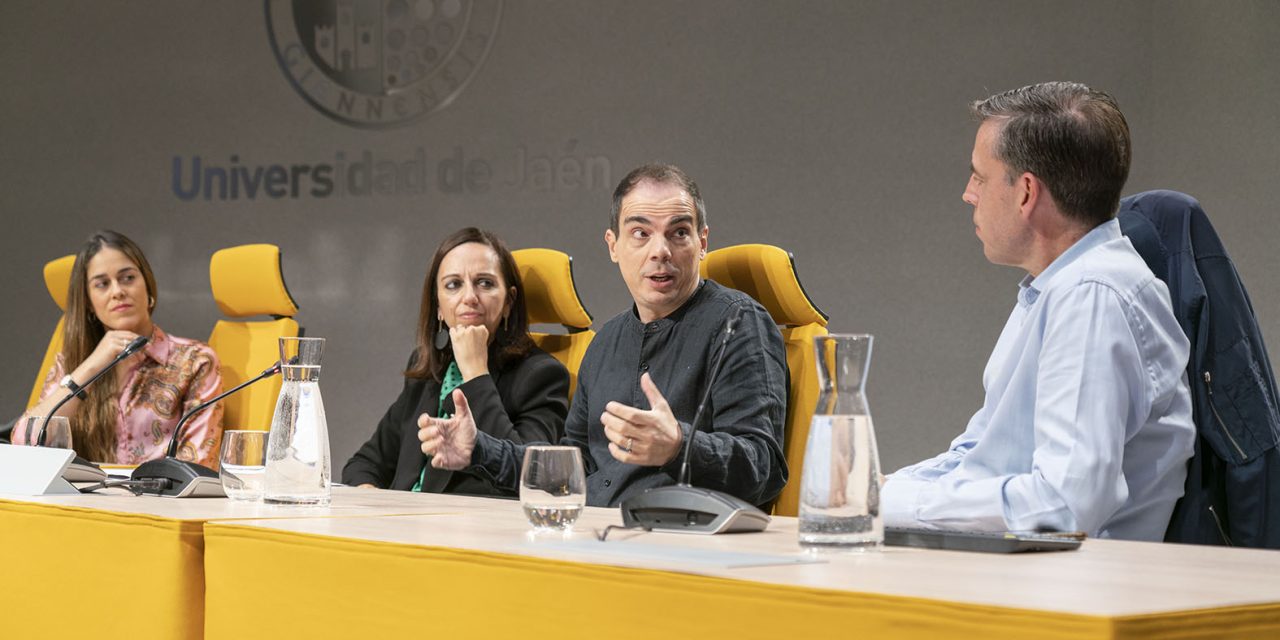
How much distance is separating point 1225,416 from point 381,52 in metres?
4.10

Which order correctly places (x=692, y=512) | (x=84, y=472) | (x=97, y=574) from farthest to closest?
(x=84, y=472), (x=97, y=574), (x=692, y=512)

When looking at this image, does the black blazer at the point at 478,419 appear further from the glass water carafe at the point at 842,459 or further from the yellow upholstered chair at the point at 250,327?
the glass water carafe at the point at 842,459

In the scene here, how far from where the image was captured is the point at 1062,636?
74 centimetres

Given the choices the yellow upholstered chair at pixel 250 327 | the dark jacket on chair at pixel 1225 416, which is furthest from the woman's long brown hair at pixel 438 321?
the dark jacket on chair at pixel 1225 416

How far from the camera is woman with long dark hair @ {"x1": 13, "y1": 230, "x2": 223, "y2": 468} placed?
11.8ft

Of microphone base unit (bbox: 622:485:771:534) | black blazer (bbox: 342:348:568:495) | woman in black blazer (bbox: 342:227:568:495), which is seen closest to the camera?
microphone base unit (bbox: 622:485:771:534)

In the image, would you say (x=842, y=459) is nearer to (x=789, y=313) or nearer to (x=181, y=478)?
(x=181, y=478)

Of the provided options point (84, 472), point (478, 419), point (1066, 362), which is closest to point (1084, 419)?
point (1066, 362)

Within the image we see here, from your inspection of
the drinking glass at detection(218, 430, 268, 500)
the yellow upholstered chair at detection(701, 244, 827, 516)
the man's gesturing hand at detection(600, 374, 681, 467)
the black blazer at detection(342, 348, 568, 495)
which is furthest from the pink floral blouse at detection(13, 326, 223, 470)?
the man's gesturing hand at detection(600, 374, 681, 467)

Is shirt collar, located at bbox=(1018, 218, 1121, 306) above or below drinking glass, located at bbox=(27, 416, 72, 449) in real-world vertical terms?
above

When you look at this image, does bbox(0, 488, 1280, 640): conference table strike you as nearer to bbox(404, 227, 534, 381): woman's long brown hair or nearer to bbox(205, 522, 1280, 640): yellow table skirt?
bbox(205, 522, 1280, 640): yellow table skirt

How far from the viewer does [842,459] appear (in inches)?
42.8

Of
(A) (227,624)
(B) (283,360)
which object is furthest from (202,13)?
(A) (227,624)

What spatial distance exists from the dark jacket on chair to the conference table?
1.37 feet
